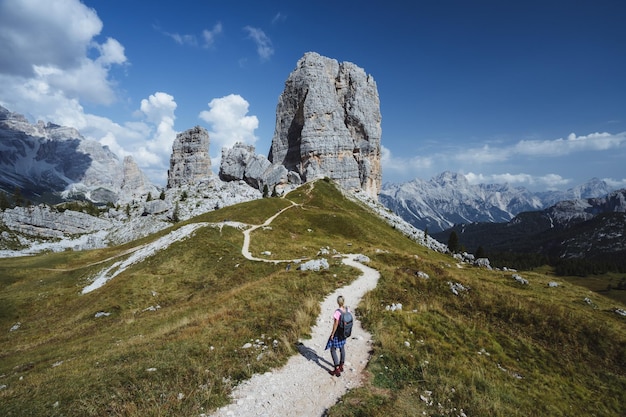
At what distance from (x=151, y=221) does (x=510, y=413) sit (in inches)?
5257

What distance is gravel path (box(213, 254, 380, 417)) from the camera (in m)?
11.8

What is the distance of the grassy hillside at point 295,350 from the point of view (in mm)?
12547

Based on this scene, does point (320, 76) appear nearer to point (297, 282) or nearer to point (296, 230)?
point (296, 230)

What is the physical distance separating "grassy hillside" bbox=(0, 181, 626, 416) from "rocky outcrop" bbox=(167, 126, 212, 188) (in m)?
154

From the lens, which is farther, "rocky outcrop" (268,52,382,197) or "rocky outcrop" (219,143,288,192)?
"rocky outcrop" (268,52,382,197)

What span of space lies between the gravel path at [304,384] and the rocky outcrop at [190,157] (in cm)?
18896

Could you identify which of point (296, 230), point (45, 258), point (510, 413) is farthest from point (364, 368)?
point (45, 258)

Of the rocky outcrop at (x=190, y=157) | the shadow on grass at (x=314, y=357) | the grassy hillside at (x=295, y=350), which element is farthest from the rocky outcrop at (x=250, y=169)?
the shadow on grass at (x=314, y=357)

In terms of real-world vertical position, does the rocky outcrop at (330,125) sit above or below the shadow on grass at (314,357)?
above

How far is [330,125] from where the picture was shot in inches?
6693

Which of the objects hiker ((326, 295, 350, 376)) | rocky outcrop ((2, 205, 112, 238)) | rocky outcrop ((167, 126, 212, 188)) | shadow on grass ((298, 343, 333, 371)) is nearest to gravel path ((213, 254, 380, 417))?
shadow on grass ((298, 343, 333, 371))

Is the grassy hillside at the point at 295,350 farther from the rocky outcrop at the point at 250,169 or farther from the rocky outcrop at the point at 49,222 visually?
A: the rocky outcrop at the point at 250,169

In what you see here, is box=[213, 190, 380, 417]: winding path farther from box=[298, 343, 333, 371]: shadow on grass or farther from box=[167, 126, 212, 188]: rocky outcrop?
box=[167, 126, 212, 188]: rocky outcrop

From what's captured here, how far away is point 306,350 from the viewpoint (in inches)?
664
